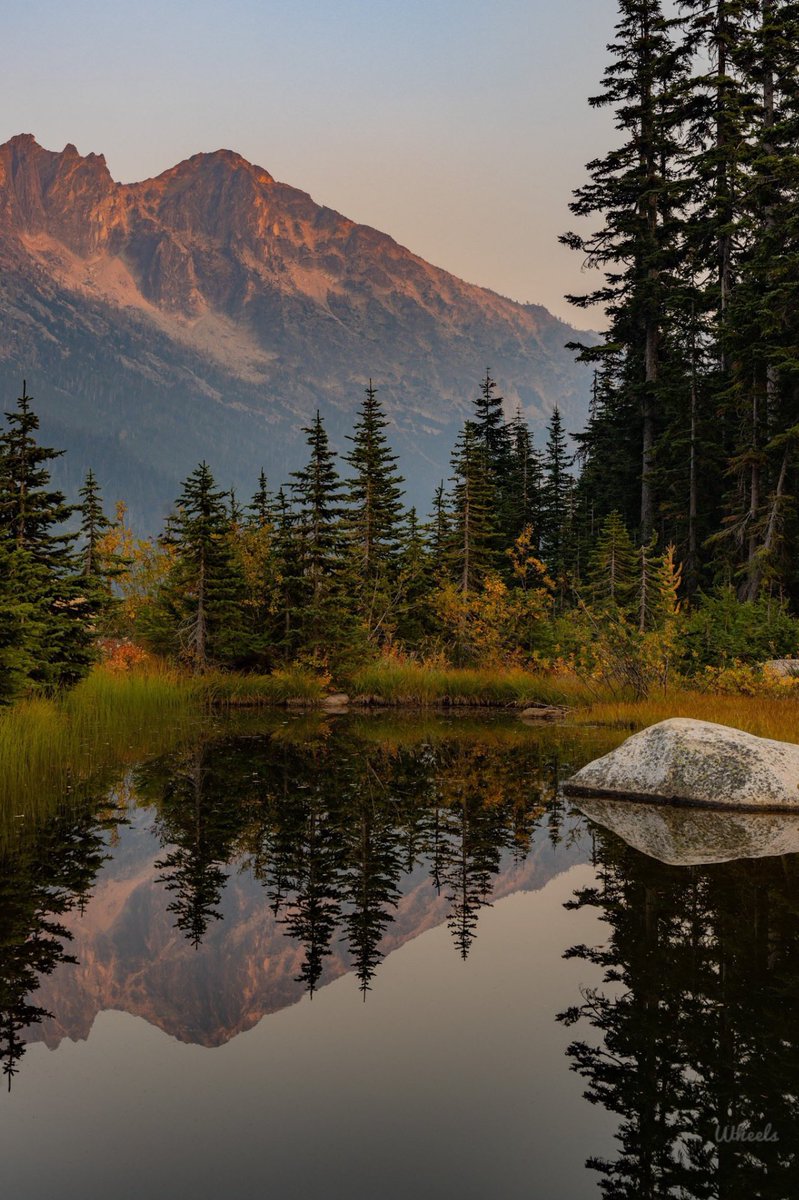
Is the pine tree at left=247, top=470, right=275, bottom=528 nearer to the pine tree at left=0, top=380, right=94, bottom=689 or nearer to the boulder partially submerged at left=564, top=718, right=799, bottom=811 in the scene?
the pine tree at left=0, top=380, right=94, bottom=689

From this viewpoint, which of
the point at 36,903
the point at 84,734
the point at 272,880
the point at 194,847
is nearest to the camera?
the point at 36,903

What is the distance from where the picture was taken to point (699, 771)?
35.2 ft

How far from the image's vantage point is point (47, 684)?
15.3 m

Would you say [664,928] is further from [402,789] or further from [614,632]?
[614,632]

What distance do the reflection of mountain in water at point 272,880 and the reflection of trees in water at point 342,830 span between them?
21mm

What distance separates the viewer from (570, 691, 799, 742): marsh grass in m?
13.8

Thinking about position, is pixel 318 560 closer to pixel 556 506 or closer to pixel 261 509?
pixel 261 509

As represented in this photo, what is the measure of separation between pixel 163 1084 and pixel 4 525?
40.7ft

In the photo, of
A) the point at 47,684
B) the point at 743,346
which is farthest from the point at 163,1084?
the point at 743,346

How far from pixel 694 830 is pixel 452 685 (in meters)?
15.2

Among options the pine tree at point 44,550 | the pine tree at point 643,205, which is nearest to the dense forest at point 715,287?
the pine tree at point 643,205

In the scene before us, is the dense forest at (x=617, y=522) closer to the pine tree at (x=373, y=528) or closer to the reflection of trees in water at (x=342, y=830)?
the pine tree at (x=373, y=528)

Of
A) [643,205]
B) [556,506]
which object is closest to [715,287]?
Answer: [643,205]

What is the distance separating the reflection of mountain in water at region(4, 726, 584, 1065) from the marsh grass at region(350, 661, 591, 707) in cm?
995
